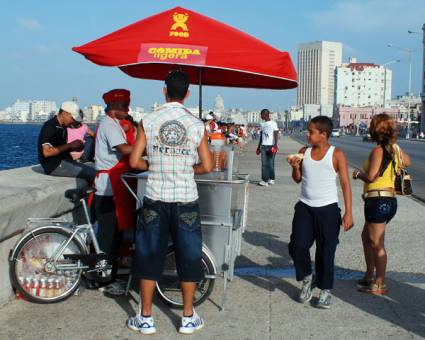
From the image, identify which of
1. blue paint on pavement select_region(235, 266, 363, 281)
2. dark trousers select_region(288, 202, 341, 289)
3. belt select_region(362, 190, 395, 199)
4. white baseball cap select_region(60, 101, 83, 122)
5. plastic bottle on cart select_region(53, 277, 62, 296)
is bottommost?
blue paint on pavement select_region(235, 266, 363, 281)

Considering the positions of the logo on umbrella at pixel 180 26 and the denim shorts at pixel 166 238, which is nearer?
the denim shorts at pixel 166 238

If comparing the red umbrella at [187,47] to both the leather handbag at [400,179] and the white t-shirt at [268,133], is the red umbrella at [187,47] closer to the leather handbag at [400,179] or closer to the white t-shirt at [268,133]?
the leather handbag at [400,179]

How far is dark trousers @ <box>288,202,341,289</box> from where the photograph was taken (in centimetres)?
538

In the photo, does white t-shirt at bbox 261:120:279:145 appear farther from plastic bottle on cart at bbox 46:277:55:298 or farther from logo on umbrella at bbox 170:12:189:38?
plastic bottle on cart at bbox 46:277:55:298

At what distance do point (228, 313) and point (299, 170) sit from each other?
1402mm

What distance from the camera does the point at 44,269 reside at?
531 centimetres

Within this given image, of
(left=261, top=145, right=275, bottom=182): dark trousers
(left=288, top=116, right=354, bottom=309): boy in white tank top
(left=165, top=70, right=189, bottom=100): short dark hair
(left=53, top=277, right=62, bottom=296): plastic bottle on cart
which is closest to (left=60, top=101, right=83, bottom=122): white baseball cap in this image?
(left=53, top=277, right=62, bottom=296): plastic bottle on cart

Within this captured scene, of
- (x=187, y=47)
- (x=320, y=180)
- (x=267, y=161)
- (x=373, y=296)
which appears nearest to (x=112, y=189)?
(x=187, y=47)

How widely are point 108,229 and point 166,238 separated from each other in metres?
1.09

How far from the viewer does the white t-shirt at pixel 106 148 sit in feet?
18.0

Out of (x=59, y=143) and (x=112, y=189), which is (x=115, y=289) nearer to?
(x=112, y=189)

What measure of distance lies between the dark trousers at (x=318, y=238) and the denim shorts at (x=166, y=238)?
1116 mm

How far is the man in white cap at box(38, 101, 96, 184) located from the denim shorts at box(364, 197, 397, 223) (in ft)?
9.89

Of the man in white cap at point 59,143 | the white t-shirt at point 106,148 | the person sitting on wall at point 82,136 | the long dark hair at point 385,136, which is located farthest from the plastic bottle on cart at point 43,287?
the long dark hair at point 385,136
